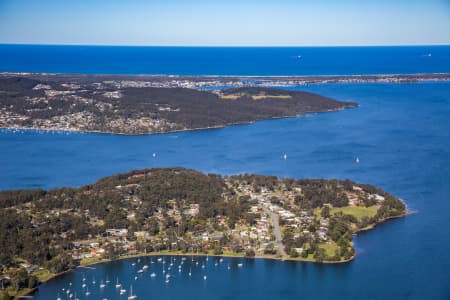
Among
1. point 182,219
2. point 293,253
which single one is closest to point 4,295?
point 182,219

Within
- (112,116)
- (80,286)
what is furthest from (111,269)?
(112,116)

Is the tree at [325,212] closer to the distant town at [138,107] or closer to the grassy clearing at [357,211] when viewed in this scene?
the grassy clearing at [357,211]

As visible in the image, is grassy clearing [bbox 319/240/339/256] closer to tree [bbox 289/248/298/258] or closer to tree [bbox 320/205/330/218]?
tree [bbox 289/248/298/258]

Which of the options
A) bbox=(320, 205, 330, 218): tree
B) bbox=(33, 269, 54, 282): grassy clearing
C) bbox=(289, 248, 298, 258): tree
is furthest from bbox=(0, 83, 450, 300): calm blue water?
bbox=(320, 205, 330, 218): tree

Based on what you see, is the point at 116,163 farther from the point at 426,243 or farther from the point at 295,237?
the point at 426,243

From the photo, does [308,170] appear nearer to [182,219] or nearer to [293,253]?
[182,219]

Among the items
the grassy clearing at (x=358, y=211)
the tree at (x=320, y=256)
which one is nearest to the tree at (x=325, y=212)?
the grassy clearing at (x=358, y=211)
